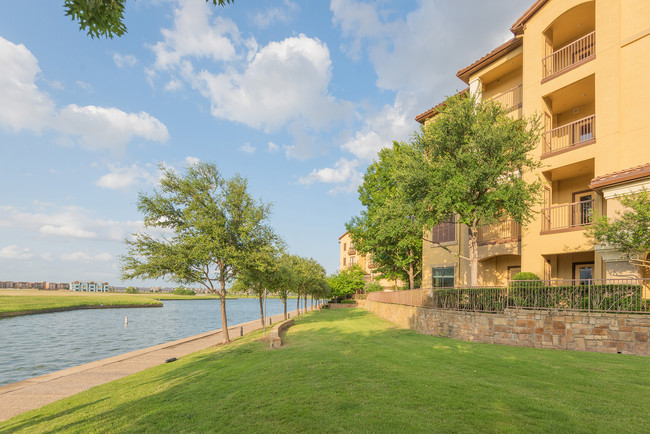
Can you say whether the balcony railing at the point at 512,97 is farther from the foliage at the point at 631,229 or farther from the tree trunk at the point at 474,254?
the foliage at the point at 631,229

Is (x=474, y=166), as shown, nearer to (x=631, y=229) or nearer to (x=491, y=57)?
(x=631, y=229)

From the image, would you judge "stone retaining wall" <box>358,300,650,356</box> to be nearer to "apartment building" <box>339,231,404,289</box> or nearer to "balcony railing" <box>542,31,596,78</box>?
"balcony railing" <box>542,31,596,78</box>

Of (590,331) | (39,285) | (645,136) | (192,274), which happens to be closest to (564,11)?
(645,136)

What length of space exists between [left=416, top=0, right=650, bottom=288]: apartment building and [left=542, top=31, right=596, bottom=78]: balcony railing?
6 cm

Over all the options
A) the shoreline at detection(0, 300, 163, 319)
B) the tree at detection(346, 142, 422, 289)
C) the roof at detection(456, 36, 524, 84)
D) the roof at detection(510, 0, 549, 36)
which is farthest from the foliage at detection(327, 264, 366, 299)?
the shoreline at detection(0, 300, 163, 319)

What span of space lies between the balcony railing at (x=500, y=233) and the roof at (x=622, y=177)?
5.59 m

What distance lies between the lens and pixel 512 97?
21.5 m

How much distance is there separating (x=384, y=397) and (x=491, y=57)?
75.8 ft

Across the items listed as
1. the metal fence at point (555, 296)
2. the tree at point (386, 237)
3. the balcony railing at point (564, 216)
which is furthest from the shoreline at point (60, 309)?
the balcony railing at point (564, 216)

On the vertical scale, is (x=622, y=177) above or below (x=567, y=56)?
below

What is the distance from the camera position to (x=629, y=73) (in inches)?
Answer: 601

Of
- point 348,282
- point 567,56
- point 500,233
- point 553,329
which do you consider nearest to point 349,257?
point 348,282

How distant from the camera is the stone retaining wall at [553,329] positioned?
10.4m

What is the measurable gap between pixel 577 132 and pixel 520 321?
11794 millimetres
